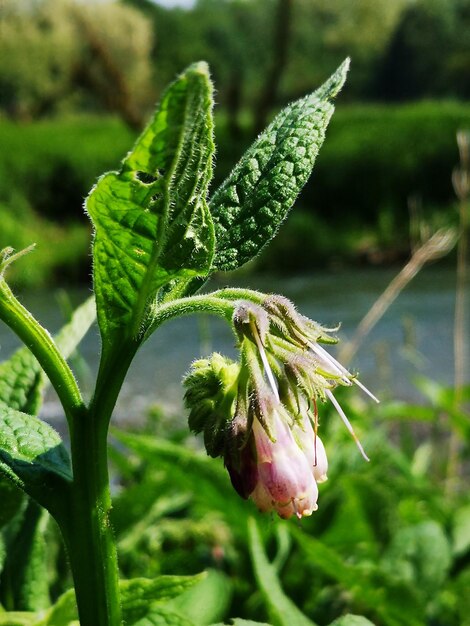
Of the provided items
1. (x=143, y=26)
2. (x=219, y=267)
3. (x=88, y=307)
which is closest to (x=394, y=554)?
(x=88, y=307)

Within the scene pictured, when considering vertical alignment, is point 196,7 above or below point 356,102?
above

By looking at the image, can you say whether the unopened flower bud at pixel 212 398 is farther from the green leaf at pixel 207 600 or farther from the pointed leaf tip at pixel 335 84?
the green leaf at pixel 207 600

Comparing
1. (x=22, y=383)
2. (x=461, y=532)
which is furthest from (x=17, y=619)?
(x=461, y=532)

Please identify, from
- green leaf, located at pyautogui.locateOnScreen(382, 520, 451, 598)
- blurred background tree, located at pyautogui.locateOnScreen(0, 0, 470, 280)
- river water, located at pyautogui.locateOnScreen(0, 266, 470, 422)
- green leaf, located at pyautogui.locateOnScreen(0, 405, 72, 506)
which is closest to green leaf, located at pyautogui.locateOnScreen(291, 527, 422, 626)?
green leaf, located at pyautogui.locateOnScreen(382, 520, 451, 598)

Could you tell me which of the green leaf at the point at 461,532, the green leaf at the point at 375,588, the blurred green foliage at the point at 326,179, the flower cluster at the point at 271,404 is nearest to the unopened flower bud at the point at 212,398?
the flower cluster at the point at 271,404

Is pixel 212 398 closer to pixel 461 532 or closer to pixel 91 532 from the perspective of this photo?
pixel 91 532

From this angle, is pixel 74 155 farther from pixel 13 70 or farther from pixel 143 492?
pixel 143 492

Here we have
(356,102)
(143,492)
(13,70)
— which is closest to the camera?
(143,492)
